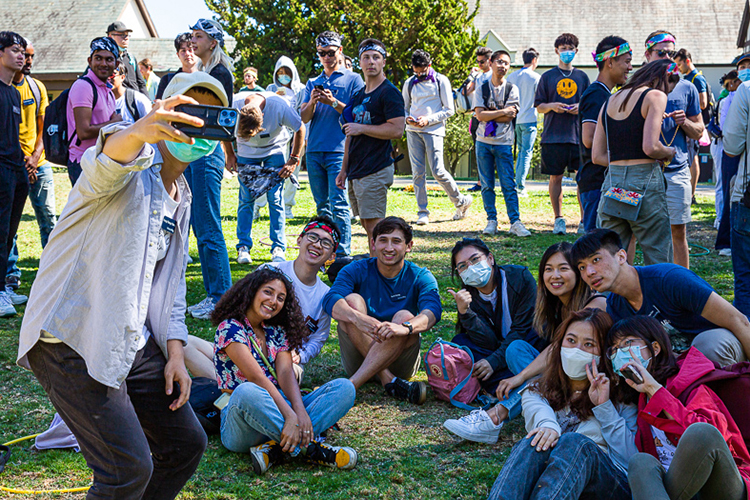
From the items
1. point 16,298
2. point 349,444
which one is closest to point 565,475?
point 349,444

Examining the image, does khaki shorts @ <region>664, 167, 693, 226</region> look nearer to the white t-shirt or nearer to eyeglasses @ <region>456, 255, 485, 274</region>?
eyeglasses @ <region>456, 255, 485, 274</region>

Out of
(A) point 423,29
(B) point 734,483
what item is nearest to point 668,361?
(B) point 734,483

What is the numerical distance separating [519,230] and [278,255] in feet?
10.4

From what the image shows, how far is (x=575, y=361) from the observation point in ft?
11.0

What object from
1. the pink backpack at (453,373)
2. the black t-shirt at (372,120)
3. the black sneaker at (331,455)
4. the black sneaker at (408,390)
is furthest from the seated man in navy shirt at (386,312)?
the black t-shirt at (372,120)

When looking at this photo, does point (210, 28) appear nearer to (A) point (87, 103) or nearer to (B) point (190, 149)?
(A) point (87, 103)

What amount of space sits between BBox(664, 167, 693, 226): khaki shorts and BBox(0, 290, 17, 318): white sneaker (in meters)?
5.63

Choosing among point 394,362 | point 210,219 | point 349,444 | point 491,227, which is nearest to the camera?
point 349,444

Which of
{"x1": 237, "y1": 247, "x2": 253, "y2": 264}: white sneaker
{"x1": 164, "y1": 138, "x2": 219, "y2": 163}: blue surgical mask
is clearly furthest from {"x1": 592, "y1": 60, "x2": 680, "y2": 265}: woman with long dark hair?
{"x1": 237, "y1": 247, "x2": 253, "y2": 264}: white sneaker

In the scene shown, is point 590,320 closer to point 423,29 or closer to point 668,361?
point 668,361

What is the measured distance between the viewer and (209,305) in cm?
585

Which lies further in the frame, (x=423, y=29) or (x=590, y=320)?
(x=423, y=29)

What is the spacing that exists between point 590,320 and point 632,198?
5.63ft

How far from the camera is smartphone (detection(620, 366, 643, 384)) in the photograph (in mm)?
2979
